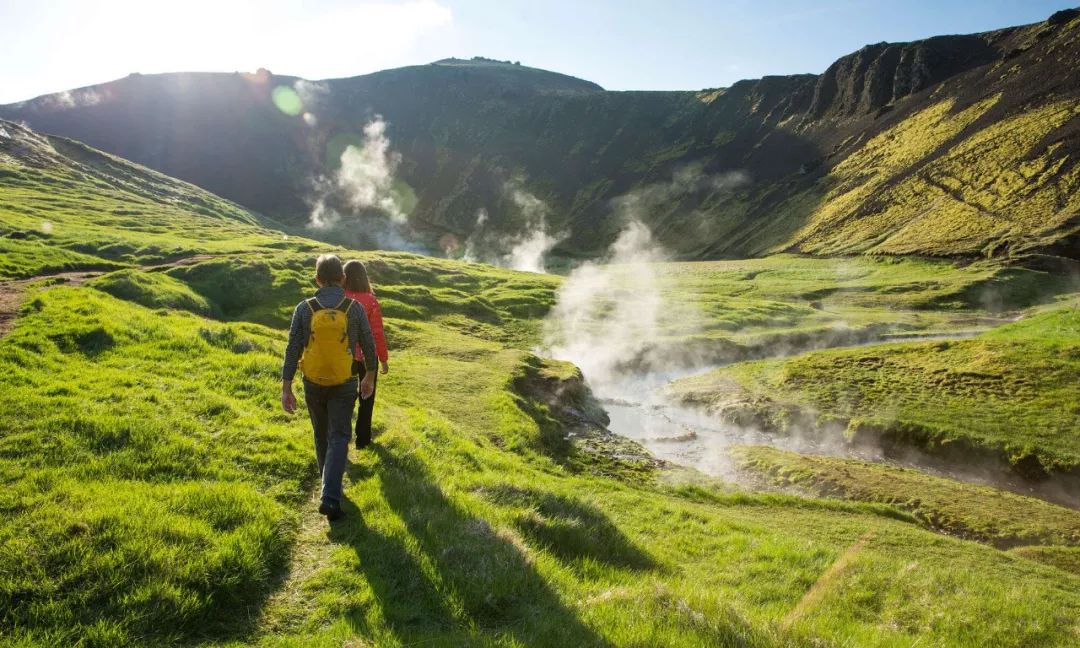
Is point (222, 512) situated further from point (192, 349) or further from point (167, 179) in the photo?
point (167, 179)

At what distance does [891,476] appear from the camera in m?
20.7

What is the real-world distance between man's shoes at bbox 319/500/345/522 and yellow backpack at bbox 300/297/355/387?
1768mm

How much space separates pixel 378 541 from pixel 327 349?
9.64ft

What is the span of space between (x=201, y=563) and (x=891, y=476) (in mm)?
22511

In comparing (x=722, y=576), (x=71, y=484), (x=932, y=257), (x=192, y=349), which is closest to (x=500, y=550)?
(x=722, y=576)

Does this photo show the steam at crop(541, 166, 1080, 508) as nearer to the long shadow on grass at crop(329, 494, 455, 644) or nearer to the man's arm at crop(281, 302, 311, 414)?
the long shadow on grass at crop(329, 494, 455, 644)

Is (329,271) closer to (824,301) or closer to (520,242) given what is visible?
(824,301)

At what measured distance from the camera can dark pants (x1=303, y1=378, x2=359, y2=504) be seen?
8344 millimetres

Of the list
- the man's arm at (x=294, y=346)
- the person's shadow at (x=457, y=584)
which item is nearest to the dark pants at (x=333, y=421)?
A: the man's arm at (x=294, y=346)

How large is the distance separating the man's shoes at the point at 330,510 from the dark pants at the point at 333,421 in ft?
0.20

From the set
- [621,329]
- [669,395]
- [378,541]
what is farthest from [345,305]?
[621,329]

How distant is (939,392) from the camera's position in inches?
1118

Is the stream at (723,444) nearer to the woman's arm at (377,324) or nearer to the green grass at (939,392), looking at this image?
the green grass at (939,392)

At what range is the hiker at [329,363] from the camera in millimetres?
8414
